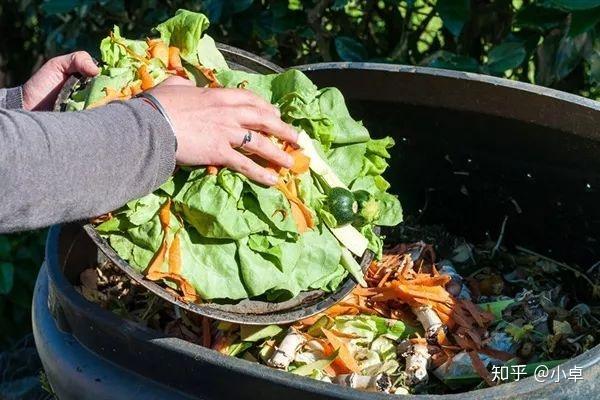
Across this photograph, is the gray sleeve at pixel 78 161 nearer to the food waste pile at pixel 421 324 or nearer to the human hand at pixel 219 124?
the human hand at pixel 219 124

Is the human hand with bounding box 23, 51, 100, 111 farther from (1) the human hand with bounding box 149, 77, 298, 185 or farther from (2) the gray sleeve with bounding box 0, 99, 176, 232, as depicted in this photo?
(2) the gray sleeve with bounding box 0, 99, 176, 232

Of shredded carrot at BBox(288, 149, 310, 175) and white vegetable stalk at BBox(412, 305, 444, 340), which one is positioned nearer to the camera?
shredded carrot at BBox(288, 149, 310, 175)

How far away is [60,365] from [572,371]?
1.04m

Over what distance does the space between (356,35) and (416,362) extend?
1.78 m

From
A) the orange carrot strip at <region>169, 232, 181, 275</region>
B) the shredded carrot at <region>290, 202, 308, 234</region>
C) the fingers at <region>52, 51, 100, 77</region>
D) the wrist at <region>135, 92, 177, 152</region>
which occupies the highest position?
the wrist at <region>135, 92, 177, 152</region>

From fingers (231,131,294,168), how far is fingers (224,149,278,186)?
0.06 ft

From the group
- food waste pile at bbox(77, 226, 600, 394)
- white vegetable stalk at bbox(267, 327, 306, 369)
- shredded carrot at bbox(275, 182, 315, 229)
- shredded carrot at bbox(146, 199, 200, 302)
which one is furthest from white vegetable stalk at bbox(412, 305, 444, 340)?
shredded carrot at bbox(146, 199, 200, 302)

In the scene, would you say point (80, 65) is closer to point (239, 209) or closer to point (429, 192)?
point (239, 209)

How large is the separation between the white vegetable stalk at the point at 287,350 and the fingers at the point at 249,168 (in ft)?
1.37

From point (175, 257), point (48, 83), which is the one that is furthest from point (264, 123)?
point (48, 83)

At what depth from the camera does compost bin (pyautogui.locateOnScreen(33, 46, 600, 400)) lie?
1.89m

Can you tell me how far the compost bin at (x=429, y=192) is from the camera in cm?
189

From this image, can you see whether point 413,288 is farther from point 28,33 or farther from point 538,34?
point 28,33

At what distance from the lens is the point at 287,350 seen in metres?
2.16
